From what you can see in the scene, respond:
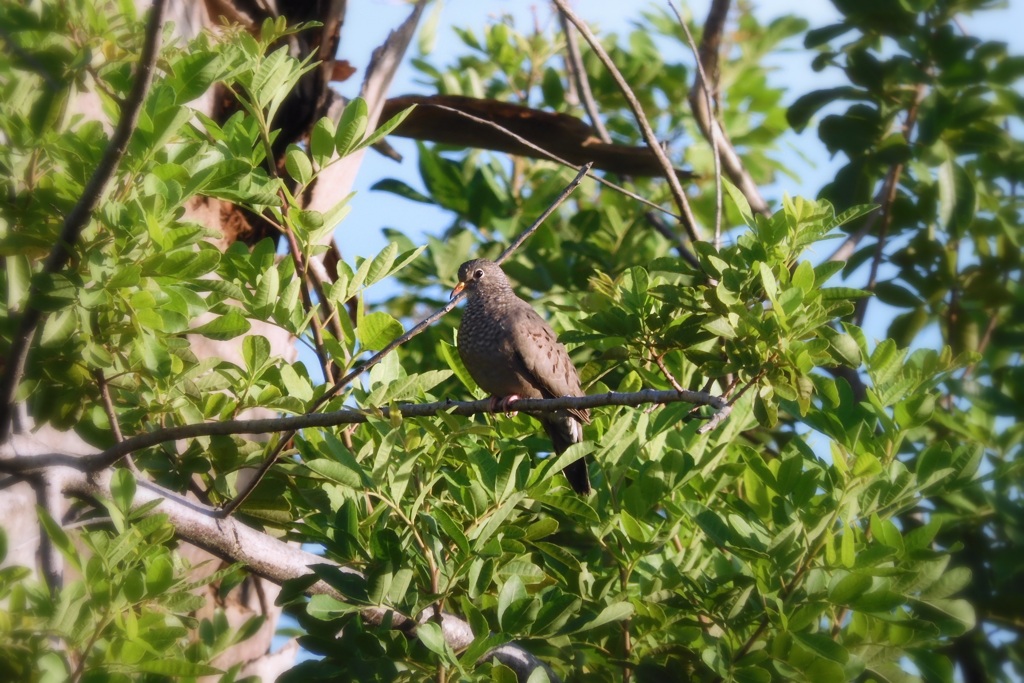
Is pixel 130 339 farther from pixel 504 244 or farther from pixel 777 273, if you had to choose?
pixel 504 244

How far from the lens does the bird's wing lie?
512cm

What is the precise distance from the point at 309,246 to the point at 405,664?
146 centimetres

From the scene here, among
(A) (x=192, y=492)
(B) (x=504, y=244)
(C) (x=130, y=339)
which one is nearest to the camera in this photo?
(C) (x=130, y=339)

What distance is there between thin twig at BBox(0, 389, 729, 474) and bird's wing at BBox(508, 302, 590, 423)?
1.78m

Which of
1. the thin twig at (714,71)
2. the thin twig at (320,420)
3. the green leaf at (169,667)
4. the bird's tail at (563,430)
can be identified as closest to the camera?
the green leaf at (169,667)

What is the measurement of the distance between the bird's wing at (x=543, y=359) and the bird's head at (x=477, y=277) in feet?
1.22

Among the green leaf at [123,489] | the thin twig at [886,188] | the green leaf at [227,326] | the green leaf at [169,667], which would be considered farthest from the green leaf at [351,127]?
the thin twig at [886,188]

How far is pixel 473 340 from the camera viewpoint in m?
5.20

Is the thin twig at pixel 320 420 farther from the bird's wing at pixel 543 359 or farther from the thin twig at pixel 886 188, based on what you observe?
the thin twig at pixel 886 188

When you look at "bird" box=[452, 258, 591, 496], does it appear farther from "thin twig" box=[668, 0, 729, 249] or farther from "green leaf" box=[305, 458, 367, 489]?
"green leaf" box=[305, 458, 367, 489]

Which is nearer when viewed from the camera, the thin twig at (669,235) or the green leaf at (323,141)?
the green leaf at (323,141)

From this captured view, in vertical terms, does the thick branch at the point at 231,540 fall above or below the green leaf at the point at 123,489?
below

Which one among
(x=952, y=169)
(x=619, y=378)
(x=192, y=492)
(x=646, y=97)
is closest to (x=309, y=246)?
(x=192, y=492)

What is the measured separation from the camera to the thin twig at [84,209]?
2498 mm
